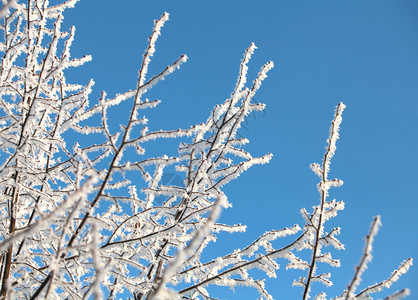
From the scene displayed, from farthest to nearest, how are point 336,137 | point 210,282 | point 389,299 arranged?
1. point 210,282
2. point 336,137
3. point 389,299

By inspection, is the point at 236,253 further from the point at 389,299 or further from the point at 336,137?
the point at 389,299

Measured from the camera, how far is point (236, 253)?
3.08 meters

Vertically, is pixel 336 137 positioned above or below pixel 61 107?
below

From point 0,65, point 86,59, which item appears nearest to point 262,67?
point 86,59

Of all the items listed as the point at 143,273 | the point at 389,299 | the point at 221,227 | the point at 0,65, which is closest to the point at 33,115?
the point at 0,65

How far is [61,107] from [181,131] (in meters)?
1.72

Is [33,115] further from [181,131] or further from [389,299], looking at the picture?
[389,299]

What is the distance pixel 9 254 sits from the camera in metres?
3.10

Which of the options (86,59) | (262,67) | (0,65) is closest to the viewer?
(262,67)

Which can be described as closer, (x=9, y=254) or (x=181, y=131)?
(x=181, y=131)

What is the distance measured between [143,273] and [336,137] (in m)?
1.96

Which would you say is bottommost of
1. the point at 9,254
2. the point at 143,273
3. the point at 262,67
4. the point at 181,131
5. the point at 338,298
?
the point at 338,298

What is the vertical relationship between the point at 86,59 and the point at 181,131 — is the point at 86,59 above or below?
above

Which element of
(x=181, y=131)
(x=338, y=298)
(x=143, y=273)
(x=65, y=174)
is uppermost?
(x=65, y=174)
